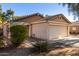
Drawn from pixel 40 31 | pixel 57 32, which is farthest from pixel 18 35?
pixel 57 32

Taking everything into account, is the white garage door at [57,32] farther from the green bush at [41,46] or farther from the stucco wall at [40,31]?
the green bush at [41,46]

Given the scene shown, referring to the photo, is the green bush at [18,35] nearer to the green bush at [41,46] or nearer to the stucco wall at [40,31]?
the stucco wall at [40,31]

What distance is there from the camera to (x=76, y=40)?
456 inches

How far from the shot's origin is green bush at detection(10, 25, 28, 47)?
456 inches

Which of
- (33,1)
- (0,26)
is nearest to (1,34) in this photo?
(0,26)

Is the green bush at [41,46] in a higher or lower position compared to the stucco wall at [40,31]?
lower

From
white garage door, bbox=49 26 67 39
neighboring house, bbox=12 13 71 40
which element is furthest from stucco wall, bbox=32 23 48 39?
white garage door, bbox=49 26 67 39

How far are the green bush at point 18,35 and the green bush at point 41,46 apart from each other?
0.32 m

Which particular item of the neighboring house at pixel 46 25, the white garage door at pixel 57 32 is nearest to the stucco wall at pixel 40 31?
the neighboring house at pixel 46 25

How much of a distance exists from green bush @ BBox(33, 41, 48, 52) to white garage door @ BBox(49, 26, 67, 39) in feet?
0.74

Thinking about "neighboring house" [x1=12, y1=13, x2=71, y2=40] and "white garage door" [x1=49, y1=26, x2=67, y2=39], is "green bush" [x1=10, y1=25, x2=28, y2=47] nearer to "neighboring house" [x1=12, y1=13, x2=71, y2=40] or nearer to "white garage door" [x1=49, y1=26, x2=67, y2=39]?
"neighboring house" [x1=12, y1=13, x2=71, y2=40]

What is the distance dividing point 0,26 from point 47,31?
107cm

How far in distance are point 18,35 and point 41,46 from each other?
583 millimetres

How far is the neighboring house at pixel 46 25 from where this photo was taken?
11531 mm
